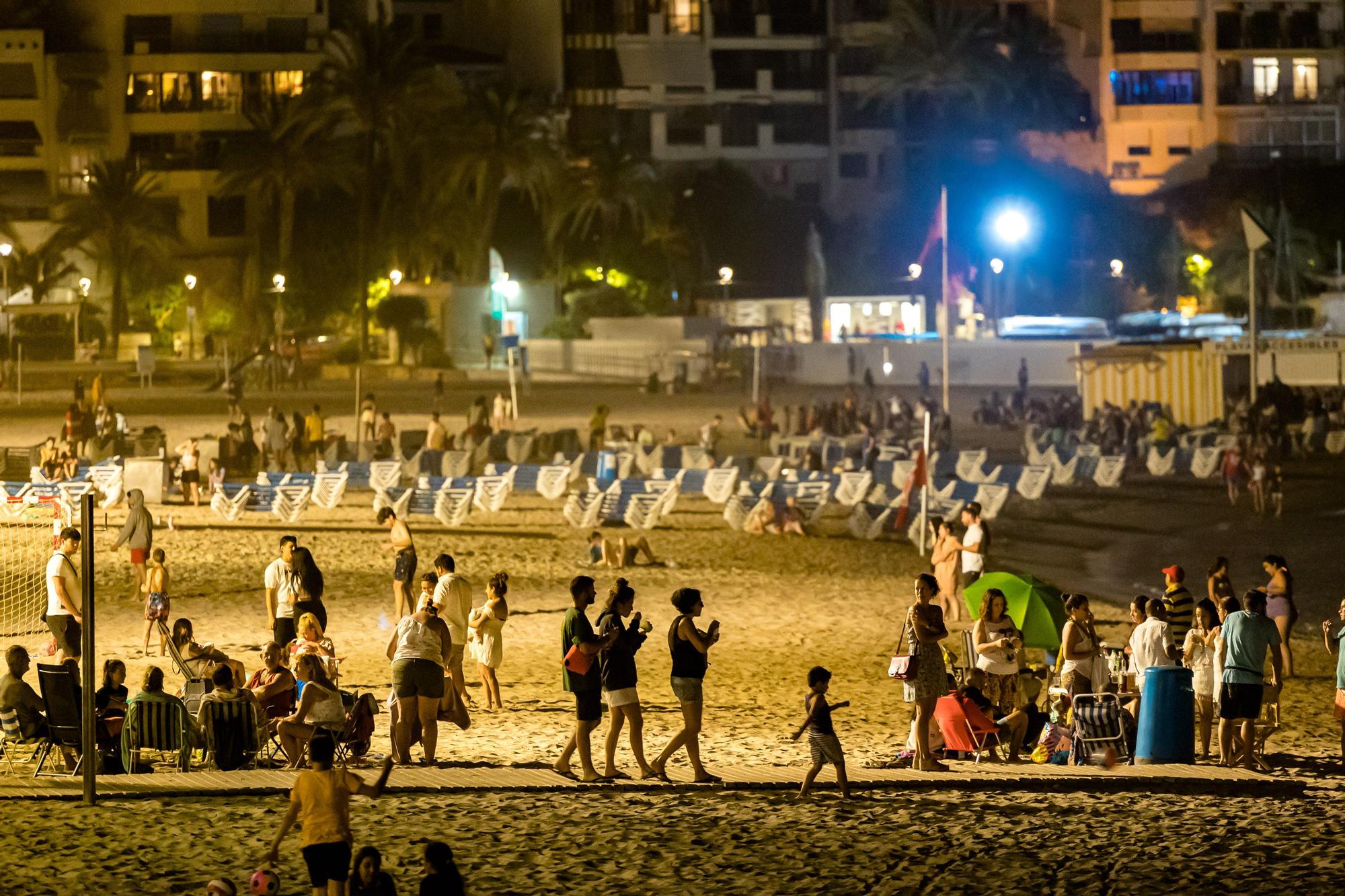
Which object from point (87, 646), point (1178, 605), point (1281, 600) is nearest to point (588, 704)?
point (87, 646)

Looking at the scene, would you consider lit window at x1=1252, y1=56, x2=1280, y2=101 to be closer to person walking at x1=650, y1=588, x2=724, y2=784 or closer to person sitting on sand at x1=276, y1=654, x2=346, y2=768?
person walking at x1=650, y1=588, x2=724, y2=784

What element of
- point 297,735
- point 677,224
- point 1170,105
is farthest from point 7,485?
point 1170,105

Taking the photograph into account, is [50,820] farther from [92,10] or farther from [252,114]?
[92,10]

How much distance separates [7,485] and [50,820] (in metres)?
17.5

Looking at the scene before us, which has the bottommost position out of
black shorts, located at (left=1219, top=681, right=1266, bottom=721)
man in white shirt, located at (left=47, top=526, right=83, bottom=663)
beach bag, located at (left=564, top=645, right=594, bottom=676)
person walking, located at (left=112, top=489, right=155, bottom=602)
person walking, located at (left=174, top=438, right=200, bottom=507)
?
black shorts, located at (left=1219, top=681, right=1266, bottom=721)

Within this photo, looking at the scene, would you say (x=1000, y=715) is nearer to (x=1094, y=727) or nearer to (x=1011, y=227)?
(x=1094, y=727)

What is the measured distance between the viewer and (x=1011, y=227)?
75.5 m

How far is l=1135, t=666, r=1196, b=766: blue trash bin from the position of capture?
12570 millimetres

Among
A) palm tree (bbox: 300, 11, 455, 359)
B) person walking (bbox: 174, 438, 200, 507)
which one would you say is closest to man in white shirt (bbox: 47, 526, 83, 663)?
person walking (bbox: 174, 438, 200, 507)

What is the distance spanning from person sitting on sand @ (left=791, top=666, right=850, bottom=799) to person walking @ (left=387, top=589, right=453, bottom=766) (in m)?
2.50

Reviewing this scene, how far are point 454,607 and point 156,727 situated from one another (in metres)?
2.72

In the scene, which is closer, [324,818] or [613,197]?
[324,818]

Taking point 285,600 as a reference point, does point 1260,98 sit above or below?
above

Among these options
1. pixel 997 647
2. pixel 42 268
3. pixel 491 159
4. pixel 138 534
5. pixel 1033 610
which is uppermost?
pixel 491 159
